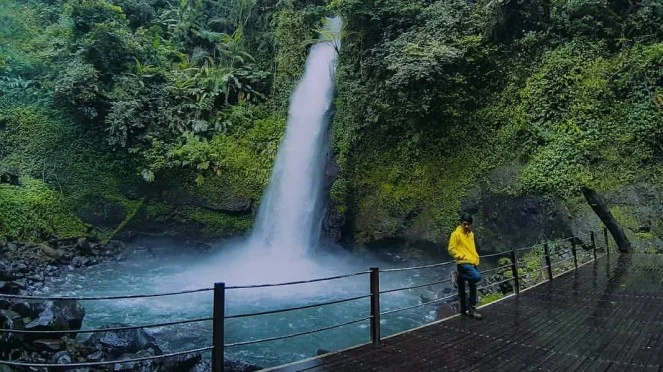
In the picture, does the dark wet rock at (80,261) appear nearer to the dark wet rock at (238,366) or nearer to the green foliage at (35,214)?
the green foliage at (35,214)

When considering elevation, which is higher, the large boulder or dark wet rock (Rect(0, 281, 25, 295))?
dark wet rock (Rect(0, 281, 25, 295))

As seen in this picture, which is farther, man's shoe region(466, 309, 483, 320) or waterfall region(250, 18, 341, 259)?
waterfall region(250, 18, 341, 259)

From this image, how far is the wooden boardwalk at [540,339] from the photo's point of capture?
4.01 metres

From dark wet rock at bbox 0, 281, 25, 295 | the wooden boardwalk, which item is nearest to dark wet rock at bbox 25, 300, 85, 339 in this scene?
dark wet rock at bbox 0, 281, 25, 295

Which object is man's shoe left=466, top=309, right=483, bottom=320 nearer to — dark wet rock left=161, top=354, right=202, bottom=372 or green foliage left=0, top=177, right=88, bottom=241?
dark wet rock left=161, top=354, right=202, bottom=372

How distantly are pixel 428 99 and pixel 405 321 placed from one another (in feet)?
19.7

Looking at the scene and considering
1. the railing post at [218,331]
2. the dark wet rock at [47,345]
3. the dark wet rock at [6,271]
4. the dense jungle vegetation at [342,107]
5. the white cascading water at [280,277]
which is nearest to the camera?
the railing post at [218,331]

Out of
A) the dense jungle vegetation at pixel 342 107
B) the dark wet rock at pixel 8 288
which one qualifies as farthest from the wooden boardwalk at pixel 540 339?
the dark wet rock at pixel 8 288

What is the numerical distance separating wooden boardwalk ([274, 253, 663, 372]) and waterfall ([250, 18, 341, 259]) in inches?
340

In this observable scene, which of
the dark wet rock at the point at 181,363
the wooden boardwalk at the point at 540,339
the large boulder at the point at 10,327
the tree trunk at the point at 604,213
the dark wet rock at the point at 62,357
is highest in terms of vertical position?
the tree trunk at the point at 604,213

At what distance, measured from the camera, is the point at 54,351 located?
6.61 metres

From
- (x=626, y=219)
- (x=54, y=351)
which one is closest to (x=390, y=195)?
(x=626, y=219)

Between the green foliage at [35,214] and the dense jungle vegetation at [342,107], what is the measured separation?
0.16 ft

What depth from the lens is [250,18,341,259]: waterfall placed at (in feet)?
48.2
